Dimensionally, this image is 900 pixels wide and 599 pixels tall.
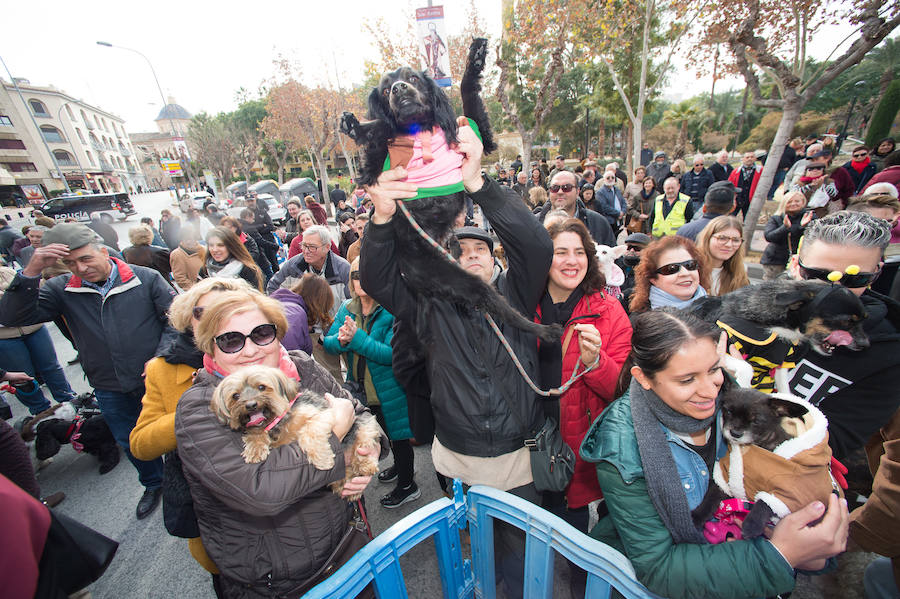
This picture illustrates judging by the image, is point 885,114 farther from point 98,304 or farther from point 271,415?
point 98,304

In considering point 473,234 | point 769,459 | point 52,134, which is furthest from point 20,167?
point 769,459

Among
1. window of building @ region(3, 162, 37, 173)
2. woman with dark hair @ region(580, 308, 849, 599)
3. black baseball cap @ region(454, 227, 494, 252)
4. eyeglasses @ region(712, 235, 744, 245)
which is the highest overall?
window of building @ region(3, 162, 37, 173)

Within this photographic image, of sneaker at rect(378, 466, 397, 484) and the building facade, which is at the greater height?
the building facade

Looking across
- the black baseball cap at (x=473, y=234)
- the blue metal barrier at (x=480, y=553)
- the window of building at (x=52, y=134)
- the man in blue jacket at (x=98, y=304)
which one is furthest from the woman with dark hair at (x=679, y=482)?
the window of building at (x=52, y=134)

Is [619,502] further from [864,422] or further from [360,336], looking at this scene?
[360,336]

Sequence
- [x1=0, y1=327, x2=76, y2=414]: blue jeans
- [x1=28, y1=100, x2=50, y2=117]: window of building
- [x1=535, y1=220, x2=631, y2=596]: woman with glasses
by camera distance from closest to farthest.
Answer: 1. [x1=535, y1=220, x2=631, y2=596]: woman with glasses
2. [x1=0, y1=327, x2=76, y2=414]: blue jeans
3. [x1=28, y1=100, x2=50, y2=117]: window of building

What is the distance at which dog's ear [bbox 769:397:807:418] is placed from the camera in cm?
129

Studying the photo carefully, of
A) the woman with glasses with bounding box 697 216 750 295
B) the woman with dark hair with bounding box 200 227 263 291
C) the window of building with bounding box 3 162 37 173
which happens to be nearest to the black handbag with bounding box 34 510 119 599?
the woman with dark hair with bounding box 200 227 263 291

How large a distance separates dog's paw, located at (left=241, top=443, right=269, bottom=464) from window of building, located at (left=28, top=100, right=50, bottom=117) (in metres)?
69.0

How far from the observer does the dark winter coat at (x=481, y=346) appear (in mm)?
1533

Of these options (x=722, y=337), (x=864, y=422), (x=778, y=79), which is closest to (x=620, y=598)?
(x=722, y=337)

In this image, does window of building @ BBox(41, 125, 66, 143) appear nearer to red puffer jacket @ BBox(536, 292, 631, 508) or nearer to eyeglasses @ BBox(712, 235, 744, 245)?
red puffer jacket @ BBox(536, 292, 631, 508)

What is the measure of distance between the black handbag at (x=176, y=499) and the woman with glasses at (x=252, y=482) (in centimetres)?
25

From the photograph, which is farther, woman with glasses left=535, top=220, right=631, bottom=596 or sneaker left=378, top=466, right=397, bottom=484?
sneaker left=378, top=466, right=397, bottom=484
